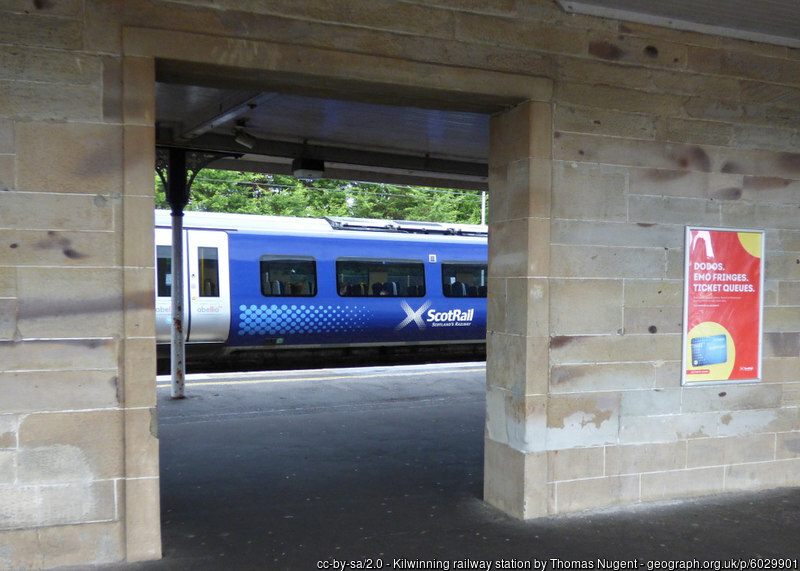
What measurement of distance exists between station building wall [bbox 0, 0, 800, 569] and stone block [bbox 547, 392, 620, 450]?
15 mm

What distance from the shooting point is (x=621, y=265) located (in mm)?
5090

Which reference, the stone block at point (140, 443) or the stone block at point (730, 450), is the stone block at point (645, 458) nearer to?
the stone block at point (730, 450)

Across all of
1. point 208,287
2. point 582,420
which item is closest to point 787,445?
point 582,420

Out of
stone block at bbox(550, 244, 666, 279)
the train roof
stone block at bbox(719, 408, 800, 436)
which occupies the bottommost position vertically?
stone block at bbox(719, 408, 800, 436)

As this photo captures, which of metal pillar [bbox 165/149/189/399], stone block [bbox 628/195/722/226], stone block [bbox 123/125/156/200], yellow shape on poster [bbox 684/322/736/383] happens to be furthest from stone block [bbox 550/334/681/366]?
metal pillar [bbox 165/149/189/399]

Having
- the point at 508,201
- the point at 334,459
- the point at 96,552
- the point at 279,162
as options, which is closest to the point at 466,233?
the point at 279,162

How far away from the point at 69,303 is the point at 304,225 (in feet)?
38.3

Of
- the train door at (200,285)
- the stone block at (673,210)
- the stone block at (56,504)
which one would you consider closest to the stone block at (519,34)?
the stone block at (673,210)

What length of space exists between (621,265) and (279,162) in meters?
6.52

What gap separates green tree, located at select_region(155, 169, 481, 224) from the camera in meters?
28.0

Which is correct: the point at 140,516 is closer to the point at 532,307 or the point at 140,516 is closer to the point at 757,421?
the point at 532,307

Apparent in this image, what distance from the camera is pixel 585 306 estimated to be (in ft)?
16.4

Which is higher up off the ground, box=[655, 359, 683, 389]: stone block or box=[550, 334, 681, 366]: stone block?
box=[550, 334, 681, 366]: stone block

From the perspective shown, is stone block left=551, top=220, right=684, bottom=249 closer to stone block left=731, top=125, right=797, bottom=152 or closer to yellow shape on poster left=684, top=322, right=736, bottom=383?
yellow shape on poster left=684, top=322, right=736, bottom=383
